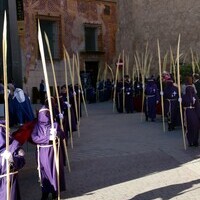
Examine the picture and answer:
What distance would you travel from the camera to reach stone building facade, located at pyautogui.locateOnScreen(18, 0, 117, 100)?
30.0m

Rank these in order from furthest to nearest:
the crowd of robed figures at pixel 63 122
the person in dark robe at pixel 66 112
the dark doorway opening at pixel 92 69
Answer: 1. the dark doorway opening at pixel 92 69
2. the person in dark robe at pixel 66 112
3. the crowd of robed figures at pixel 63 122

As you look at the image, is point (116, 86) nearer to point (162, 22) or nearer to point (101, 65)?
point (162, 22)

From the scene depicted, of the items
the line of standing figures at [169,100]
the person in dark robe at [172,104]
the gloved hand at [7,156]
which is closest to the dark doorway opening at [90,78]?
the line of standing figures at [169,100]

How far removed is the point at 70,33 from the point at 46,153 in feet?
85.8

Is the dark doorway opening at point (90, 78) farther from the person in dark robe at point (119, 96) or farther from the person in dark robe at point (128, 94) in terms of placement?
the person in dark robe at point (128, 94)

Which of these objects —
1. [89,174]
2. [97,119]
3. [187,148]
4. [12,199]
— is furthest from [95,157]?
[97,119]

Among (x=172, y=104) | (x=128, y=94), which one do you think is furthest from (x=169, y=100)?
(x=128, y=94)

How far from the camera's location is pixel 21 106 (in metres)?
16.3

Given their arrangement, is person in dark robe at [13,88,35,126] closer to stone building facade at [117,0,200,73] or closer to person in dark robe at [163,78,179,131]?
person in dark robe at [163,78,179,131]

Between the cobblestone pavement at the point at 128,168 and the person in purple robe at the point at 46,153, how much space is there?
0.44 metres

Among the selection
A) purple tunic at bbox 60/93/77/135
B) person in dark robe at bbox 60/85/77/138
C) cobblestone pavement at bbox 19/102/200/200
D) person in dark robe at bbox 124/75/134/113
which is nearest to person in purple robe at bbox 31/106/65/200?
cobblestone pavement at bbox 19/102/200/200

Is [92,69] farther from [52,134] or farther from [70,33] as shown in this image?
[52,134]

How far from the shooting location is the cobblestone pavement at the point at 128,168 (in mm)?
7660

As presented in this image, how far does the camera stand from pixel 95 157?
10734 mm
